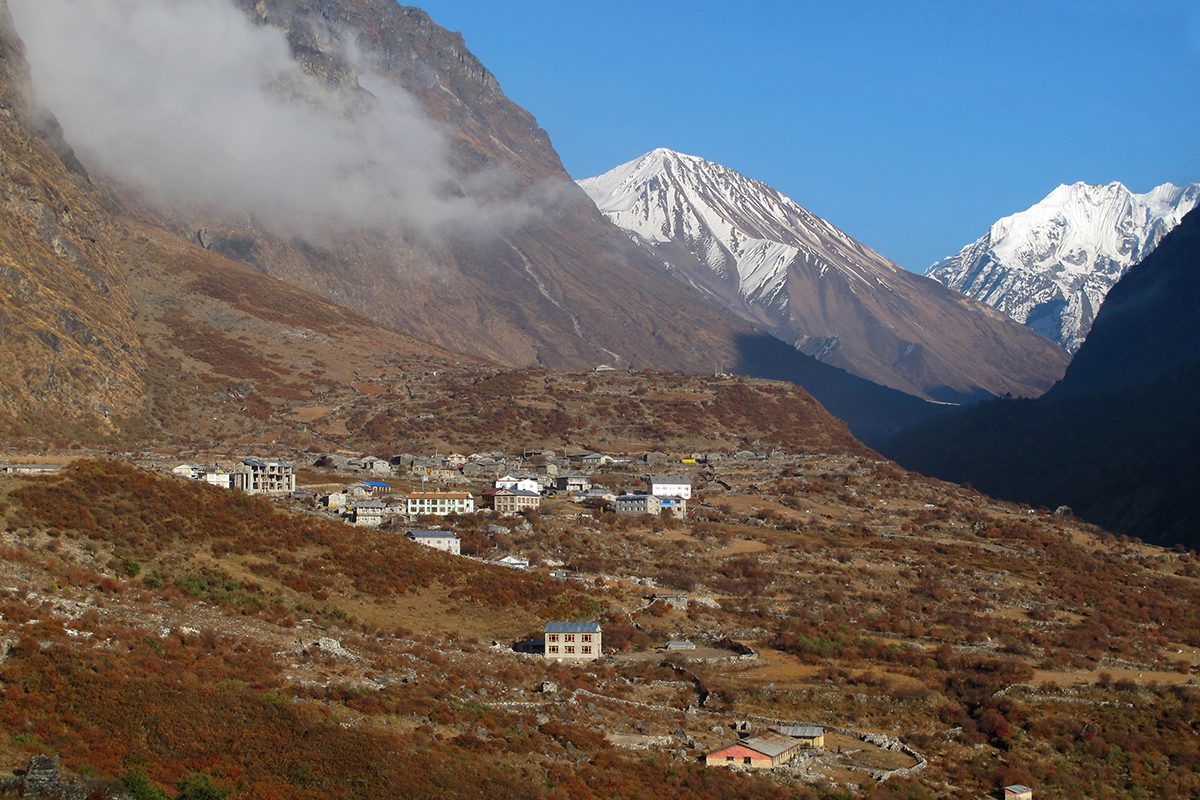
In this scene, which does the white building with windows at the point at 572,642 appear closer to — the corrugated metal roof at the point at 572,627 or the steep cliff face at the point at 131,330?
the corrugated metal roof at the point at 572,627

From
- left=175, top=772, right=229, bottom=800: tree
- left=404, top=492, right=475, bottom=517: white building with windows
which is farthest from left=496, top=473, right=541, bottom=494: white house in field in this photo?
left=175, top=772, right=229, bottom=800: tree

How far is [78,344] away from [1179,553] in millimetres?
80324

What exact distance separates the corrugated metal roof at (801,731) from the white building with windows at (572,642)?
8605mm

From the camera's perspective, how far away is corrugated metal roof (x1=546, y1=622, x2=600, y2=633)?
5419cm

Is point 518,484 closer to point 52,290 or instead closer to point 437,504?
point 437,504

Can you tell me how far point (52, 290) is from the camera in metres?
130

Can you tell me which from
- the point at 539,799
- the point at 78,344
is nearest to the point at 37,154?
the point at 78,344

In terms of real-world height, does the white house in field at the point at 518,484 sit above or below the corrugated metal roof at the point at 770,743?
above

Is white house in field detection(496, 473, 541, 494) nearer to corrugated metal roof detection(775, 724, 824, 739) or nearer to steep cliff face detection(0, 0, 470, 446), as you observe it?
steep cliff face detection(0, 0, 470, 446)

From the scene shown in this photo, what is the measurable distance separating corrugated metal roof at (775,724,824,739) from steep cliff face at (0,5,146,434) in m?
70.5

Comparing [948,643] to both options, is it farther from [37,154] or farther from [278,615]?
[37,154]

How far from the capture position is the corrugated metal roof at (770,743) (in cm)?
4325

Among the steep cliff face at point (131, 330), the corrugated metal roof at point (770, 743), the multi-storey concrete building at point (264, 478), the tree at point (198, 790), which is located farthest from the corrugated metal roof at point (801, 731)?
the steep cliff face at point (131, 330)

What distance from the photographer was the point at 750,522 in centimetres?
9619
